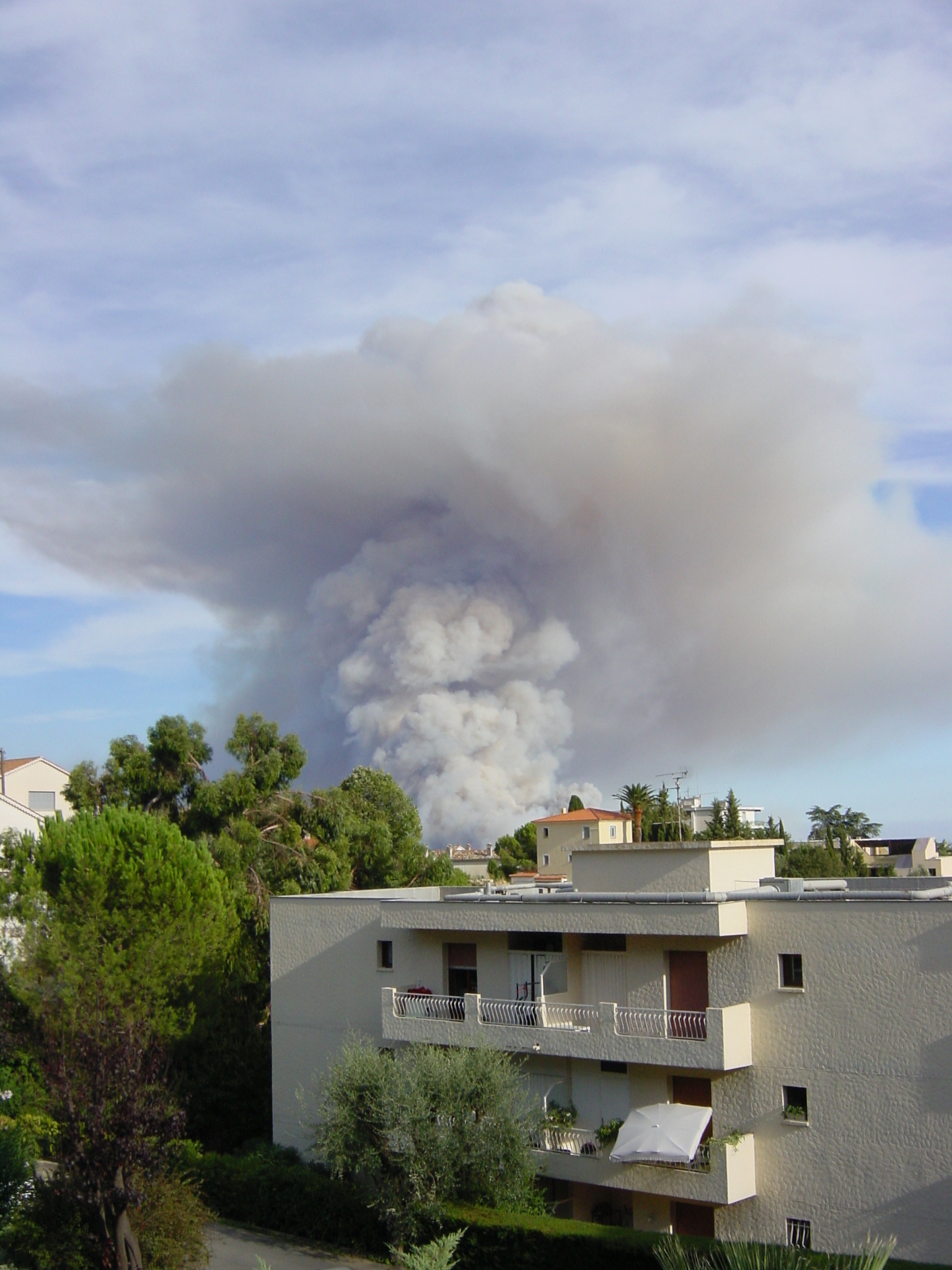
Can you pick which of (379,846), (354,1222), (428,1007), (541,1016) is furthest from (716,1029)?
(379,846)

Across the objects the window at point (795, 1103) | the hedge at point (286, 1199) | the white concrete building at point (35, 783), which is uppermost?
the white concrete building at point (35, 783)

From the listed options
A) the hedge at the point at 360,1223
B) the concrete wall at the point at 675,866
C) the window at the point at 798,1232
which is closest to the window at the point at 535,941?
the concrete wall at the point at 675,866

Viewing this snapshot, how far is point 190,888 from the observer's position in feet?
133

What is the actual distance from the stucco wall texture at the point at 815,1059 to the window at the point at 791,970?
0.14 meters

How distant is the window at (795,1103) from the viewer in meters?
24.5

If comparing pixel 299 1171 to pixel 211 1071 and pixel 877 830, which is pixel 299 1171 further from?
pixel 877 830

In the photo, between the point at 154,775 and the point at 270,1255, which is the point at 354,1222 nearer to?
the point at 270,1255

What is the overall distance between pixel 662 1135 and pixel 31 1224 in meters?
12.7

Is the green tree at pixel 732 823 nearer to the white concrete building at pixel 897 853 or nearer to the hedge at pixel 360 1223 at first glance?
the white concrete building at pixel 897 853

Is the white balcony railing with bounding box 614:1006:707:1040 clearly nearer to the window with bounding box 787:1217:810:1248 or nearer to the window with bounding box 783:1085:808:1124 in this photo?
the window with bounding box 783:1085:808:1124

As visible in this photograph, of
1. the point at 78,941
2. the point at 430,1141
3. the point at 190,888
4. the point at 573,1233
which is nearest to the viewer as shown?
the point at 573,1233

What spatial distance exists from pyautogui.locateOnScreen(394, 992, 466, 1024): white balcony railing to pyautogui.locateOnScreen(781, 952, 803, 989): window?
8.16m

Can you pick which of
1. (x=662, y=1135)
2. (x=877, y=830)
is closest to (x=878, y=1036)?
(x=662, y=1135)

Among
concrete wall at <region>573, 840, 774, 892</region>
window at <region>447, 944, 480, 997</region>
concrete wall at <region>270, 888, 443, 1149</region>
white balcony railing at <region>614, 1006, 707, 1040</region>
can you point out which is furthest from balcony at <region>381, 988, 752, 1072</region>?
concrete wall at <region>573, 840, 774, 892</region>
